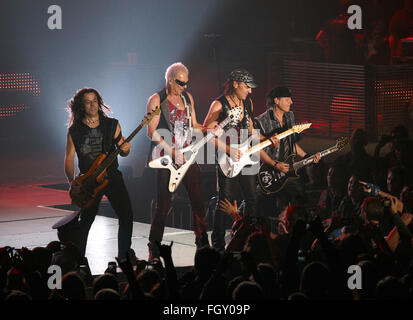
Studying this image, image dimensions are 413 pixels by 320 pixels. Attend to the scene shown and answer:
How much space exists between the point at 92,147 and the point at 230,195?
147 centimetres

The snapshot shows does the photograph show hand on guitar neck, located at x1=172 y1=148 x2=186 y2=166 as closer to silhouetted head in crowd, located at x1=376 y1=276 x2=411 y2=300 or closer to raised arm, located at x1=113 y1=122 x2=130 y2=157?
raised arm, located at x1=113 y1=122 x2=130 y2=157

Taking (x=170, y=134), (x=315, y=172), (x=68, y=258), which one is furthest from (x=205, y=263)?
(x=315, y=172)

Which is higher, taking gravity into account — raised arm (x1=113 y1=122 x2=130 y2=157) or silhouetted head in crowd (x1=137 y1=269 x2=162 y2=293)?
raised arm (x1=113 y1=122 x2=130 y2=157)

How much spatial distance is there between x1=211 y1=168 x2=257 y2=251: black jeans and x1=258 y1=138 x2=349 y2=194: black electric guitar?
1.74 feet

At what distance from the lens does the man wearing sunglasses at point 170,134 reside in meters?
7.96

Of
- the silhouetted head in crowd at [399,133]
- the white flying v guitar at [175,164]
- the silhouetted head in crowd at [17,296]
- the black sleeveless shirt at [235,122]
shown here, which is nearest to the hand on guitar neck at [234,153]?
the black sleeveless shirt at [235,122]

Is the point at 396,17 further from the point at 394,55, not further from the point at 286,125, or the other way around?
the point at 286,125

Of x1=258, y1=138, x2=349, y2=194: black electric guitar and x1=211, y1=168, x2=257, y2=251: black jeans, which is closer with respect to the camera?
x1=211, y1=168, x2=257, y2=251: black jeans

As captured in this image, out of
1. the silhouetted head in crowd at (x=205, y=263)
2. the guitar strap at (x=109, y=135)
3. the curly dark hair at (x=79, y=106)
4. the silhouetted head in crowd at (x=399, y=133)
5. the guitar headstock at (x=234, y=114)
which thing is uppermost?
the curly dark hair at (x=79, y=106)

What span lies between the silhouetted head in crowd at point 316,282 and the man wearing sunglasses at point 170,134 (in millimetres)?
3319

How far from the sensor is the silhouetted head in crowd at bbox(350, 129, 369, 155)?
955 cm

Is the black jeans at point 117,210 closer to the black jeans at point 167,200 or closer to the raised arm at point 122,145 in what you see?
the raised arm at point 122,145

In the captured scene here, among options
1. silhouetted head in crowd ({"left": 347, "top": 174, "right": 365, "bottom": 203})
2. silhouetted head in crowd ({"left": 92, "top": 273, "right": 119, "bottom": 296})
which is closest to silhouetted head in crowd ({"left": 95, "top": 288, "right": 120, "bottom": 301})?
silhouetted head in crowd ({"left": 92, "top": 273, "right": 119, "bottom": 296})
